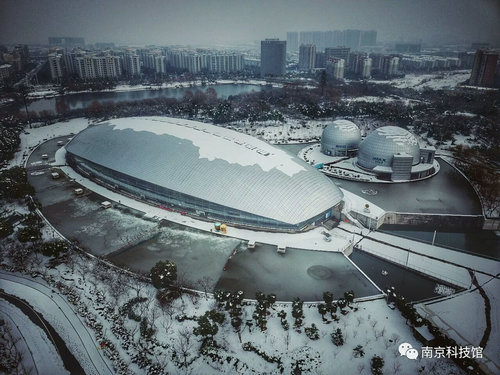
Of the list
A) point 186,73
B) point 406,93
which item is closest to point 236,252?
point 406,93

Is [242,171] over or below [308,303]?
over

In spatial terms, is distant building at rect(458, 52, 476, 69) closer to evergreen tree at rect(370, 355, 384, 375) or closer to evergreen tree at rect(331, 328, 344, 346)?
evergreen tree at rect(331, 328, 344, 346)

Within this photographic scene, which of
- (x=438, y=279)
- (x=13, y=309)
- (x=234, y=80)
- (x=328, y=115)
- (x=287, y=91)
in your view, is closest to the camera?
(x=13, y=309)

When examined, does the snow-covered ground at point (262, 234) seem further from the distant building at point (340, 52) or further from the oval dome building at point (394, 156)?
the distant building at point (340, 52)

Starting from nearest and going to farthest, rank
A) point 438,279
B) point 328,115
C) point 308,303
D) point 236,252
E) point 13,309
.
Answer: point 13,309 < point 308,303 < point 438,279 < point 236,252 < point 328,115

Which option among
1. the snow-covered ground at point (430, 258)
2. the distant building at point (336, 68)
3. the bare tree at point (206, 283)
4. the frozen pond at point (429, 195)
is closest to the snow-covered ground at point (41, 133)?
the bare tree at point (206, 283)

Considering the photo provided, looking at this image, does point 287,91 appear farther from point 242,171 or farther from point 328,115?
point 242,171

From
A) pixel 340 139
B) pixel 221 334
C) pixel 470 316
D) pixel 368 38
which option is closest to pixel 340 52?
pixel 368 38
